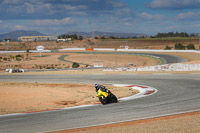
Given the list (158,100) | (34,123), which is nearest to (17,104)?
(34,123)

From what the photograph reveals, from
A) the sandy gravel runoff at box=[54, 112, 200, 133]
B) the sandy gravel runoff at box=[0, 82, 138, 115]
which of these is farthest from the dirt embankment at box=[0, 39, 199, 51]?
the sandy gravel runoff at box=[54, 112, 200, 133]

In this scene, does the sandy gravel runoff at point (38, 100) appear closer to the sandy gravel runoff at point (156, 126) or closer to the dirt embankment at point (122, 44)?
the sandy gravel runoff at point (156, 126)

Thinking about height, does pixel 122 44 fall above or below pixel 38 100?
above

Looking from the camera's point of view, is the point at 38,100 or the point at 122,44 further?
the point at 122,44

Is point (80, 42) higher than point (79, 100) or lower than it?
higher

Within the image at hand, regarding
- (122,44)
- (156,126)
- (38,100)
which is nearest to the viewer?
(156,126)

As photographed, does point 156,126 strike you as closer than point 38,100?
Yes

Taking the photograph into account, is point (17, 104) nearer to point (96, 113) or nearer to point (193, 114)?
point (96, 113)

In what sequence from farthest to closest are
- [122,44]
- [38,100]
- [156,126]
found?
[122,44] < [38,100] < [156,126]

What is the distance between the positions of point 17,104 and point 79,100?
11.4 feet

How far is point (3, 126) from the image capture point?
388 inches

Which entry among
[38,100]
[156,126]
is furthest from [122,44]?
[156,126]

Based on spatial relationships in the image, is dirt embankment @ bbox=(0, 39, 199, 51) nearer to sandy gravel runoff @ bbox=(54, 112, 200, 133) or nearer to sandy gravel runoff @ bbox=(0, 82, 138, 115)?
sandy gravel runoff @ bbox=(0, 82, 138, 115)

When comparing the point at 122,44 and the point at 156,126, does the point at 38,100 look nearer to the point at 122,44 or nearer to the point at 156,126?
the point at 156,126
